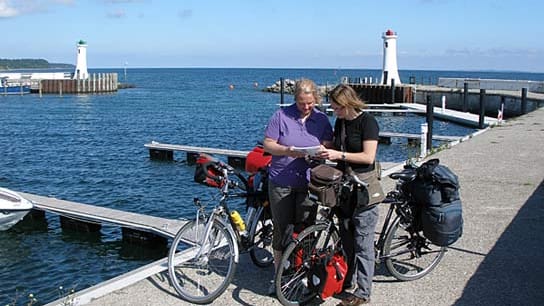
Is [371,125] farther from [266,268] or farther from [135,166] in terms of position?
[135,166]

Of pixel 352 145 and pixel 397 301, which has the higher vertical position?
pixel 352 145

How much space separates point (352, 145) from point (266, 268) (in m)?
1.98

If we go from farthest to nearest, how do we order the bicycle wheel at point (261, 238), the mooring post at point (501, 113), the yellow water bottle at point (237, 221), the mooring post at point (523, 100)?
the mooring post at point (523, 100) → the mooring post at point (501, 113) → the bicycle wheel at point (261, 238) → the yellow water bottle at point (237, 221)

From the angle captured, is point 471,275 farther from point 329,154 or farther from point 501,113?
point 501,113

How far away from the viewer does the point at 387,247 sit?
19.0 ft

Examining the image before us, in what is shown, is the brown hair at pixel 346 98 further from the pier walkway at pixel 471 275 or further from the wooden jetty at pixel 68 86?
the wooden jetty at pixel 68 86

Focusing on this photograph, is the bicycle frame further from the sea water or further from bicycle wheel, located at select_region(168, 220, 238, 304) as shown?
the sea water

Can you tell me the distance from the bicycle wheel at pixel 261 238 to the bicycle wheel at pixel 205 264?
0.36 metres

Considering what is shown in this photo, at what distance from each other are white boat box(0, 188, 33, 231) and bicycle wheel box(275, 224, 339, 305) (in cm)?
970

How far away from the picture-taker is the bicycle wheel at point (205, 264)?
17.5 ft

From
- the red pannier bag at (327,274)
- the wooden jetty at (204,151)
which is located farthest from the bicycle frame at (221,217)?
the wooden jetty at (204,151)

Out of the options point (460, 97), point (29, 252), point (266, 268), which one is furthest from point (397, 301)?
point (460, 97)

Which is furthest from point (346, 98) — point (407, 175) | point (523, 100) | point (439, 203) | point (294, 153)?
point (523, 100)

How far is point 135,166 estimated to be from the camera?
23422 mm
